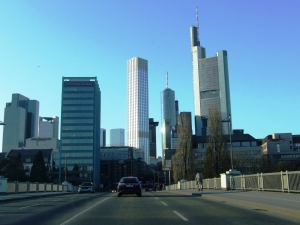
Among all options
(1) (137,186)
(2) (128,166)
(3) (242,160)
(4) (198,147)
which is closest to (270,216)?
(1) (137,186)

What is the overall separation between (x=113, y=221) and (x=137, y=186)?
49.3ft

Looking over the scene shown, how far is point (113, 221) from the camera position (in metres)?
10.8

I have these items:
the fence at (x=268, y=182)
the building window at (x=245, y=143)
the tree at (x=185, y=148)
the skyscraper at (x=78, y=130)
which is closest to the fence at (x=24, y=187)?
the fence at (x=268, y=182)

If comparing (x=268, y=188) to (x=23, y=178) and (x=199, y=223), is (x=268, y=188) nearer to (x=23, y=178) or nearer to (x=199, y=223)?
(x=199, y=223)

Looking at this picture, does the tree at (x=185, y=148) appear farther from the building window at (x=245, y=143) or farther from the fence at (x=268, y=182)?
the building window at (x=245, y=143)

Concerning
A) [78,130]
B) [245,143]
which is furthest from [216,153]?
[78,130]

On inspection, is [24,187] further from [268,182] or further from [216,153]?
[216,153]

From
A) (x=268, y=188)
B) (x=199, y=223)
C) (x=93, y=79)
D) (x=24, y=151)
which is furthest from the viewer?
(x=93, y=79)

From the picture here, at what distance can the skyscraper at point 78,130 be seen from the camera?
14725 cm

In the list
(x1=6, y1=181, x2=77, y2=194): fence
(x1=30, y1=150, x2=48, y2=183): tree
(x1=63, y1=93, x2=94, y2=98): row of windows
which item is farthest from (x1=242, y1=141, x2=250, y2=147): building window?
(x1=6, y1=181, x2=77, y2=194): fence

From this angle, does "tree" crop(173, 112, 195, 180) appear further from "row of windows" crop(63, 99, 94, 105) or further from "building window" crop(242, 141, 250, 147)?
"row of windows" crop(63, 99, 94, 105)

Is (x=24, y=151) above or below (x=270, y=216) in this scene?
above

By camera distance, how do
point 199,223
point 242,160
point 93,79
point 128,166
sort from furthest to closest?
point 128,166
point 93,79
point 242,160
point 199,223

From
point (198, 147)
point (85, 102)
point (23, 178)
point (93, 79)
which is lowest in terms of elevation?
point (23, 178)
